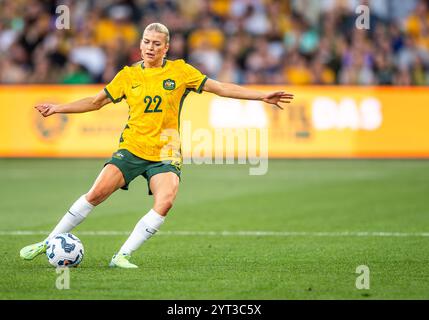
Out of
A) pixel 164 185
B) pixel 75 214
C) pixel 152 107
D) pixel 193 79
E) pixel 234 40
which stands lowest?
pixel 75 214

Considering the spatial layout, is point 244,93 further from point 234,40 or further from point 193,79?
point 234,40

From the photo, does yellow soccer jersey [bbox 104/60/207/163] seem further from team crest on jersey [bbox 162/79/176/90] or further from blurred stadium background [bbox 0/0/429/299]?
blurred stadium background [bbox 0/0/429/299]

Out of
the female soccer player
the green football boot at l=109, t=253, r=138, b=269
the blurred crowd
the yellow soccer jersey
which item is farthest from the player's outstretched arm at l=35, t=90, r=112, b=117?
the blurred crowd

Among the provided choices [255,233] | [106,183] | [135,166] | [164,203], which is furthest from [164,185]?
[255,233]

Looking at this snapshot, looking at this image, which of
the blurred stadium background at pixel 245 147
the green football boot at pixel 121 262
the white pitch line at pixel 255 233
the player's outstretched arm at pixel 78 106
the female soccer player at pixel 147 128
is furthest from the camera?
the white pitch line at pixel 255 233

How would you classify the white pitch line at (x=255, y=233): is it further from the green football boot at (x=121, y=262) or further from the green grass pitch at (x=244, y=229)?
the green football boot at (x=121, y=262)

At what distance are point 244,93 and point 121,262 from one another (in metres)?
1.93

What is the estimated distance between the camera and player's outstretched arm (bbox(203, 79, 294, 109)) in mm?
9461

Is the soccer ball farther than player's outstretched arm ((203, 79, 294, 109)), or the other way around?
player's outstretched arm ((203, 79, 294, 109))

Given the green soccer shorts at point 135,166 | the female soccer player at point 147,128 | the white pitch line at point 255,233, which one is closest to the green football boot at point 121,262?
the female soccer player at point 147,128

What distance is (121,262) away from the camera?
9344 millimetres

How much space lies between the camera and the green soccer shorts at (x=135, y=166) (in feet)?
31.3

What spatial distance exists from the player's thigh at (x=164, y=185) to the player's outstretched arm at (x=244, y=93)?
90 cm
